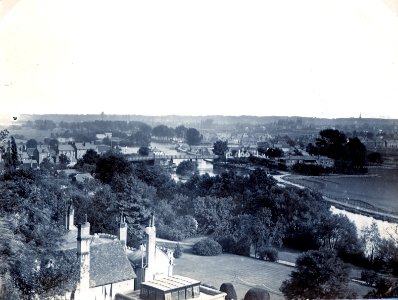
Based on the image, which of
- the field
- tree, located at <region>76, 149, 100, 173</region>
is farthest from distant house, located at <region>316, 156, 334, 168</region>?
tree, located at <region>76, 149, 100, 173</region>

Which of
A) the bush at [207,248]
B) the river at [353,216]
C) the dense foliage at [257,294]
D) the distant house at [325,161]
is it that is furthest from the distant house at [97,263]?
the distant house at [325,161]

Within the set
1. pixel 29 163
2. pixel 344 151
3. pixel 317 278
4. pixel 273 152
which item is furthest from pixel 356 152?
pixel 29 163

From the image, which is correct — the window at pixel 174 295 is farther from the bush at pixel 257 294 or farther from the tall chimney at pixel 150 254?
the bush at pixel 257 294

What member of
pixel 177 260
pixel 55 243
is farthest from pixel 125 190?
pixel 55 243

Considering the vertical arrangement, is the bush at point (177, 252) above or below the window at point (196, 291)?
above

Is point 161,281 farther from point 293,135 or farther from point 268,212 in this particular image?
point 293,135

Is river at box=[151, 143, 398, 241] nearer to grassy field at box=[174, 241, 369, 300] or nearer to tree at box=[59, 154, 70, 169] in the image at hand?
grassy field at box=[174, 241, 369, 300]
